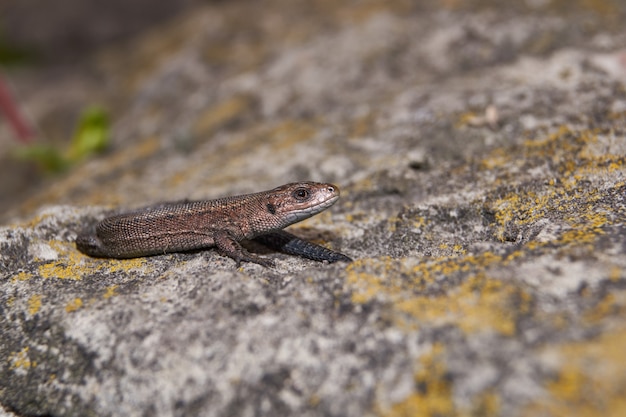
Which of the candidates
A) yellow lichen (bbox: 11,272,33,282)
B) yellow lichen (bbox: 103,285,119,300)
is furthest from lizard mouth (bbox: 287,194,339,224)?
yellow lichen (bbox: 11,272,33,282)

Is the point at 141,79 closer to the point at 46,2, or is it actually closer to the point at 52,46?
the point at 52,46

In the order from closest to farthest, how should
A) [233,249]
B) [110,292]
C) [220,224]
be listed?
[110,292] → [233,249] → [220,224]

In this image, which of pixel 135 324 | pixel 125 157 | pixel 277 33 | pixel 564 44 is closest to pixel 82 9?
pixel 277 33

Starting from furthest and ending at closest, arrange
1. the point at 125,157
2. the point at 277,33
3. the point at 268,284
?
the point at 277,33, the point at 125,157, the point at 268,284

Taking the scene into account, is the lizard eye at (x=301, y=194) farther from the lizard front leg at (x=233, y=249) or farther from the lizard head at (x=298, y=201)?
the lizard front leg at (x=233, y=249)

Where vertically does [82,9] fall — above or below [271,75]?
above

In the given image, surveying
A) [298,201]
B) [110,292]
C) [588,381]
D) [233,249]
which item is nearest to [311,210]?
[298,201]

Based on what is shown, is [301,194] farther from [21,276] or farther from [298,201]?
[21,276]

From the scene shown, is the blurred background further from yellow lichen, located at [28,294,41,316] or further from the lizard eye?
the lizard eye
